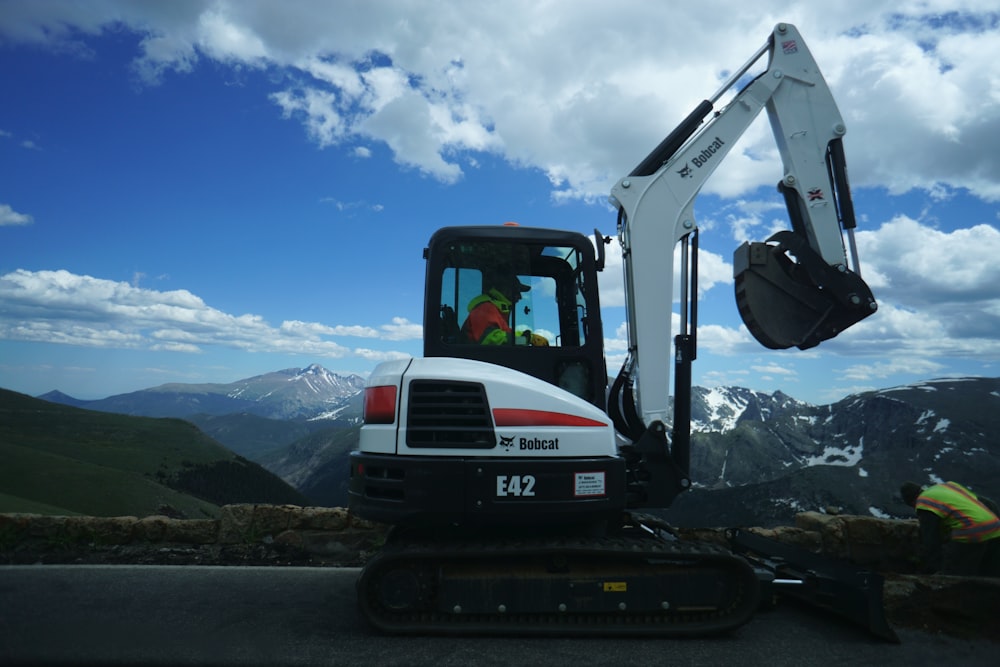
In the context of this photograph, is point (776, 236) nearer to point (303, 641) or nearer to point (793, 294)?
point (793, 294)

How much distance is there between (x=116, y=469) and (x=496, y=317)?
15003 cm

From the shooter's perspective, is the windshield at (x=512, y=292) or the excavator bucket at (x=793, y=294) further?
the excavator bucket at (x=793, y=294)

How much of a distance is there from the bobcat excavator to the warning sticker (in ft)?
0.05

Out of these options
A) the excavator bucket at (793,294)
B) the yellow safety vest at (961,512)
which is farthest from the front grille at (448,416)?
the yellow safety vest at (961,512)

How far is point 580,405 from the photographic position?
491 centimetres

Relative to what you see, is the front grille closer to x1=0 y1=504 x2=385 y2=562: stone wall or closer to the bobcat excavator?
the bobcat excavator

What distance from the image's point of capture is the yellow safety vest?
6.04 meters

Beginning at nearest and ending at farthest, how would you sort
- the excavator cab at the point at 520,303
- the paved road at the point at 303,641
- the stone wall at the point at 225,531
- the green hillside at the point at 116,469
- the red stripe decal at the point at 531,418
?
1. the paved road at the point at 303,641
2. the red stripe decal at the point at 531,418
3. the excavator cab at the point at 520,303
4. the stone wall at the point at 225,531
5. the green hillside at the point at 116,469

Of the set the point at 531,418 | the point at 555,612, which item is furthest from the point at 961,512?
the point at 531,418

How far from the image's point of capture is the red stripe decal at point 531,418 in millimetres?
4754

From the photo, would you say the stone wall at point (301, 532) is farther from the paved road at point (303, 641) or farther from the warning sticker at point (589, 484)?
the warning sticker at point (589, 484)

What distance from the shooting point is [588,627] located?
468 centimetres

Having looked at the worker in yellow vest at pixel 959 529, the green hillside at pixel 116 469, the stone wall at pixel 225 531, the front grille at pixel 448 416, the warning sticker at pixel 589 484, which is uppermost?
the front grille at pixel 448 416

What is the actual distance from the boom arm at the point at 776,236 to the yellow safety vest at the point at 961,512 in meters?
1.97
